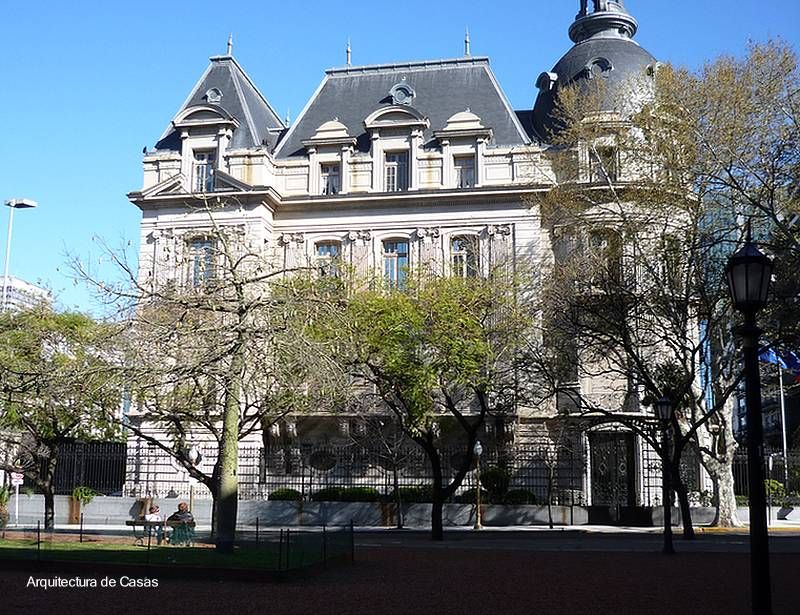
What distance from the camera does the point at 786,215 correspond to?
2442 centimetres

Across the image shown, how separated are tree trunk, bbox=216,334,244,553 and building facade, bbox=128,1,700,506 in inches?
888

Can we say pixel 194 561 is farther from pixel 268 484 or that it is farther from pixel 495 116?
pixel 495 116

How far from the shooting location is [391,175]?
4750 cm

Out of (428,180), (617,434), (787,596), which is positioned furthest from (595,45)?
(787,596)

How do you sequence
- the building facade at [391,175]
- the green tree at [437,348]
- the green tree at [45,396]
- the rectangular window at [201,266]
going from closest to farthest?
the rectangular window at [201,266] → the green tree at [45,396] → the green tree at [437,348] → the building facade at [391,175]

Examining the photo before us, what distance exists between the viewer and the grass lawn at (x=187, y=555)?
16.8 m

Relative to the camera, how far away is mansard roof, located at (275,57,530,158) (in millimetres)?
48281

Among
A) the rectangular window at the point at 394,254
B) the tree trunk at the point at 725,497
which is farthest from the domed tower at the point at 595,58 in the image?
Answer: the tree trunk at the point at 725,497

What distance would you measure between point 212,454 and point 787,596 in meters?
33.2

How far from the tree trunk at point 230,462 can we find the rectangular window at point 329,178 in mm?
27916

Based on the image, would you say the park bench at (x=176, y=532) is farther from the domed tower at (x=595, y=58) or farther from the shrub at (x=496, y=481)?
the domed tower at (x=595, y=58)

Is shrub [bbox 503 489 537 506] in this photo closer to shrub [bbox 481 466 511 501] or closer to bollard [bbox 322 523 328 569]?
shrub [bbox 481 466 511 501]

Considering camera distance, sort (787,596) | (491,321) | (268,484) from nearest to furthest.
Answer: (787,596)
(491,321)
(268,484)

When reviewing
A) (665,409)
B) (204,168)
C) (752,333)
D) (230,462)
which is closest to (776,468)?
(665,409)
